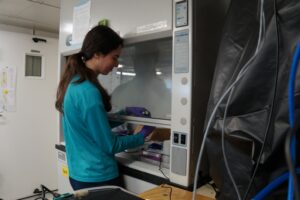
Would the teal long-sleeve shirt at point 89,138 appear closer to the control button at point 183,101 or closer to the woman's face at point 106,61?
the woman's face at point 106,61

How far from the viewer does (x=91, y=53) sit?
50.1 inches

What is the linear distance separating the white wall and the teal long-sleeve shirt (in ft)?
7.43

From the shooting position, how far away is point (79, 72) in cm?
126

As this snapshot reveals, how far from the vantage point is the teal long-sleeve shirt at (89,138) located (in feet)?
3.82

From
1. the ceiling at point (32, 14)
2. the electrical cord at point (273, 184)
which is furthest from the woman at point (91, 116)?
the ceiling at point (32, 14)

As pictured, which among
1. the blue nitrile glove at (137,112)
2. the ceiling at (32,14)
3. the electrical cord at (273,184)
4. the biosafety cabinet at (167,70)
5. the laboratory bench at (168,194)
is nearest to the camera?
the electrical cord at (273,184)

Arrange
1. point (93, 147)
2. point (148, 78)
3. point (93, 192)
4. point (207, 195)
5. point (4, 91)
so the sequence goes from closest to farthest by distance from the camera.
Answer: point (93, 192)
point (207, 195)
point (93, 147)
point (148, 78)
point (4, 91)

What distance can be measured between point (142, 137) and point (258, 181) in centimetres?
82

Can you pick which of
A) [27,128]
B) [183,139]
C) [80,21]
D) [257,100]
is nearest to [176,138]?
[183,139]

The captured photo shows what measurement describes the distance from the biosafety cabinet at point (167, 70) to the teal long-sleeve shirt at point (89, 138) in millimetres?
173

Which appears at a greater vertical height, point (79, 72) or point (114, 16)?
point (114, 16)

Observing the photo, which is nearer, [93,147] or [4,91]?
[93,147]

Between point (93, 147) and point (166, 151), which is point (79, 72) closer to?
point (93, 147)

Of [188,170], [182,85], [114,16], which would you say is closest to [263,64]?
[182,85]
